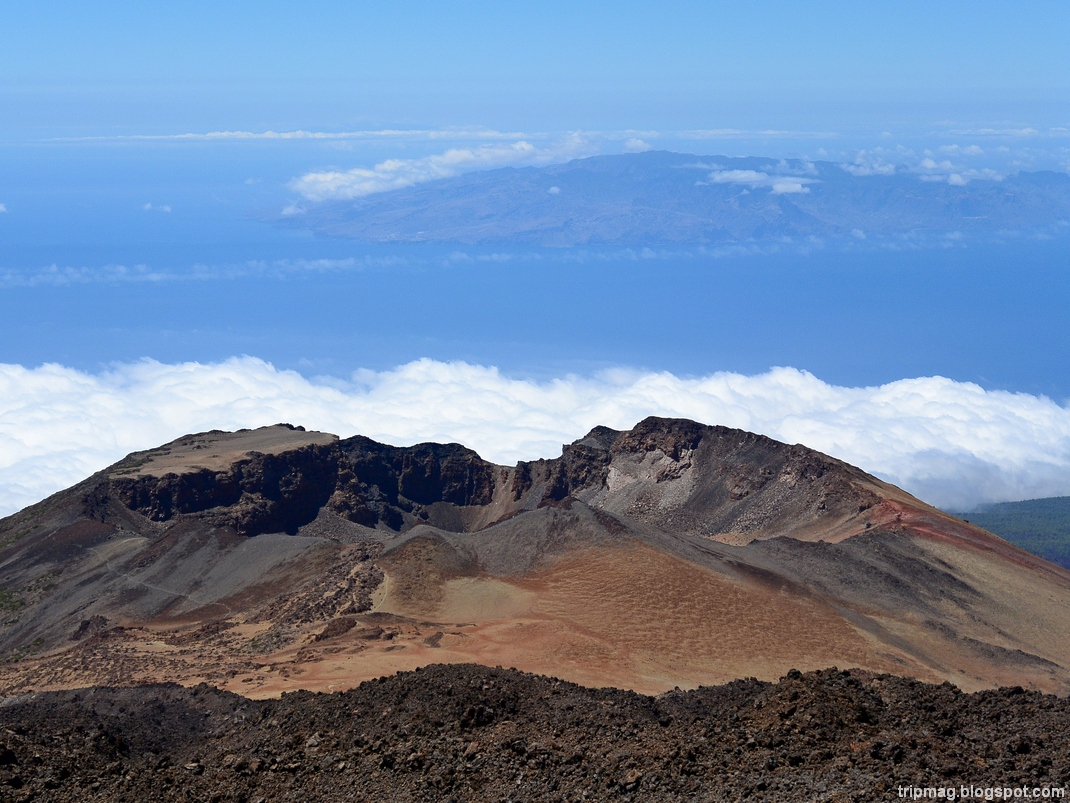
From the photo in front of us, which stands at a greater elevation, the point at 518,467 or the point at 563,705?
the point at 518,467

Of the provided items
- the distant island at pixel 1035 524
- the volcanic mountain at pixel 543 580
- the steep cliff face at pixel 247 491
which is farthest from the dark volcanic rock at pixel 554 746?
the distant island at pixel 1035 524

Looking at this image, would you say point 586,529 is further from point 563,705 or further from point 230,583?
point 563,705

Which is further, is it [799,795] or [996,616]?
[996,616]

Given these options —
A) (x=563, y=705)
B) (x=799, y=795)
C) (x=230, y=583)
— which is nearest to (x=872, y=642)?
(x=563, y=705)

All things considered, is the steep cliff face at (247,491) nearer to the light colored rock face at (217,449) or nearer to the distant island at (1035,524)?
the light colored rock face at (217,449)

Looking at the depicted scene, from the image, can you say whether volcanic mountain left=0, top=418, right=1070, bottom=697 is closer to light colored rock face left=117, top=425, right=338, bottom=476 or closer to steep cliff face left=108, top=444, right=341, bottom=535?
steep cliff face left=108, top=444, right=341, bottom=535

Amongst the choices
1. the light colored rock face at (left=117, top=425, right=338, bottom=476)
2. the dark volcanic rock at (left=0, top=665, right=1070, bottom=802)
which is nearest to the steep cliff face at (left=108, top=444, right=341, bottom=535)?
the light colored rock face at (left=117, top=425, right=338, bottom=476)
